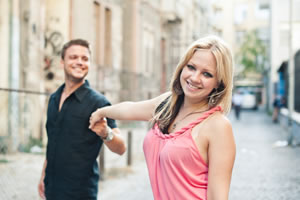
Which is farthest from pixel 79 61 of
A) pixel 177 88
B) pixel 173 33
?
pixel 173 33

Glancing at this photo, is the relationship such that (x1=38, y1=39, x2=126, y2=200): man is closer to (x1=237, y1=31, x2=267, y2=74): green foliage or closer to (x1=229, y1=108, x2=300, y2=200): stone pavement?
(x1=229, y1=108, x2=300, y2=200): stone pavement

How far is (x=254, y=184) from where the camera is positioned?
26.0 feet

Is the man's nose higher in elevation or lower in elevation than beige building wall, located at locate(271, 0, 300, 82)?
lower

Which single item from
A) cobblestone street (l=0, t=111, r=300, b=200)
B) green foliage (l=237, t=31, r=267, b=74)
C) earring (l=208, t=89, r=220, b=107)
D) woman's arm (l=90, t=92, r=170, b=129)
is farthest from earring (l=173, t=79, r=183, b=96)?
green foliage (l=237, t=31, r=267, b=74)

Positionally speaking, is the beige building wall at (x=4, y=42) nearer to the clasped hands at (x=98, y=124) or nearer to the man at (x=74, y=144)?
the man at (x=74, y=144)

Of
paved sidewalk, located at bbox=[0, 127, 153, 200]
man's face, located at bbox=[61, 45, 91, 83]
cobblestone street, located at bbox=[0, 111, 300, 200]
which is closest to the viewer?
man's face, located at bbox=[61, 45, 91, 83]

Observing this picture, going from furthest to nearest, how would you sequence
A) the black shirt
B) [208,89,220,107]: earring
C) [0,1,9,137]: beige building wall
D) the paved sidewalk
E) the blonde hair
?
[0,1,9,137]: beige building wall
the paved sidewalk
the black shirt
[208,89,220,107]: earring
the blonde hair

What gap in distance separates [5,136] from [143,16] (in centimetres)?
1589

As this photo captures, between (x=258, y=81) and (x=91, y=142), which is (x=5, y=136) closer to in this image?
(x=91, y=142)

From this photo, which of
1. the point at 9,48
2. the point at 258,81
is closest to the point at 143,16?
the point at 9,48

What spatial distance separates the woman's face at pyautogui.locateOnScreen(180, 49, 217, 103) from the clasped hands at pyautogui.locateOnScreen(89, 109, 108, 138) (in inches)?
34.3

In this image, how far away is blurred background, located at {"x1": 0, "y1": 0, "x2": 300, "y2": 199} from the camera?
778 cm

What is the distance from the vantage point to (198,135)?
228 cm

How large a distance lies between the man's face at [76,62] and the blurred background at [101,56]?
184 centimetres
